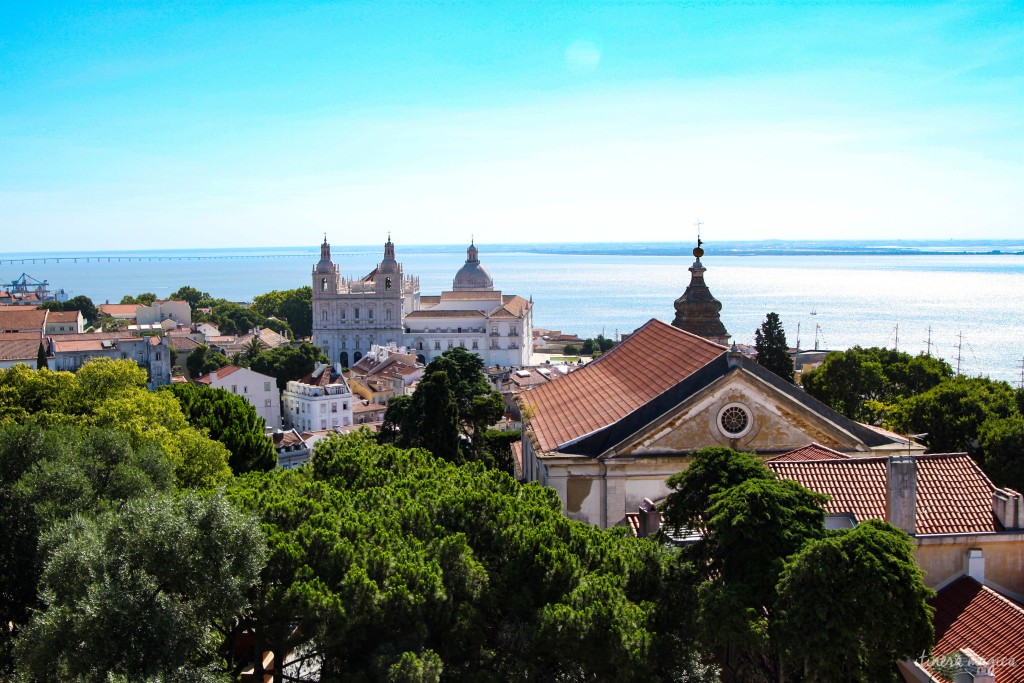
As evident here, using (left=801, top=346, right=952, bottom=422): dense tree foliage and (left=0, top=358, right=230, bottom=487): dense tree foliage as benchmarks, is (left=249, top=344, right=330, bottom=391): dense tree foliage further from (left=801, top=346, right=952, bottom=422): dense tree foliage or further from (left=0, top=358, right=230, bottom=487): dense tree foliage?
(left=0, top=358, right=230, bottom=487): dense tree foliage

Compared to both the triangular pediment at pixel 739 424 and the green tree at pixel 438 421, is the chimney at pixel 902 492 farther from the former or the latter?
the green tree at pixel 438 421

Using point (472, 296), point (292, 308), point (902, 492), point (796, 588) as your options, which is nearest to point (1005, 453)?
point (902, 492)

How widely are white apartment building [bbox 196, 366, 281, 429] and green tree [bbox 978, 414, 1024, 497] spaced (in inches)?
1577

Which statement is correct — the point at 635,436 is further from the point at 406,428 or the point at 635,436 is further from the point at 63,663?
the point at 406,428

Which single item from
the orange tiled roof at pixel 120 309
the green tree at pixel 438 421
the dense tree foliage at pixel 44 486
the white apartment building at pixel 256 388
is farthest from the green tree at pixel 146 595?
the orange tiled roof at pixel 120 309

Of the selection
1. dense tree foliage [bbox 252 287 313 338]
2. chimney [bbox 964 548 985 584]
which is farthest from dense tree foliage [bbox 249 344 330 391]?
chimney [bbox 964 548 985 584]

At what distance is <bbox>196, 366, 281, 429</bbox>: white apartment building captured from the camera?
2172 inches

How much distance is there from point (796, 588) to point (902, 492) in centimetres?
347

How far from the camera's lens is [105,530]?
37.2 ft

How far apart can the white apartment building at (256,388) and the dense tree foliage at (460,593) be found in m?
43.7

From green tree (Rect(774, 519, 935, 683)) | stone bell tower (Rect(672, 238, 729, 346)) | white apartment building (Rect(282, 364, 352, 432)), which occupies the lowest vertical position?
white apartment building (Rect(282, 364, 352, 432))

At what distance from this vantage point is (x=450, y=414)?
27.1 meters

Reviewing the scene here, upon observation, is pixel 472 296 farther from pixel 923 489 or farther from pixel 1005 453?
pixel 923 489

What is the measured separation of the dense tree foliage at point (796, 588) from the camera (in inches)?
390
